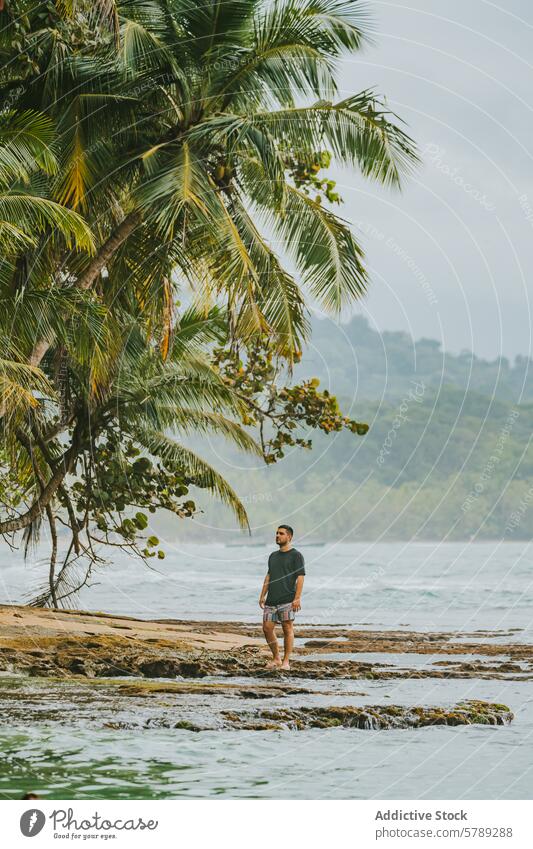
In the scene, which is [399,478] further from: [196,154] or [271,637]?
[196,154]

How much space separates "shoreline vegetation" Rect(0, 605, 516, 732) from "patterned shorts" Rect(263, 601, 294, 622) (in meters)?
0.76

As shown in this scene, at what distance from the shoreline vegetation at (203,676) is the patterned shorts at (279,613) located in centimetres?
76

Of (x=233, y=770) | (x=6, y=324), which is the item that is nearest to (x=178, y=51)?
(x=6, y=324)

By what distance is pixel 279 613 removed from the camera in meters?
13.8

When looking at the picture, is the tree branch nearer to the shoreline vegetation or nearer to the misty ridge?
the shoreline vegetation

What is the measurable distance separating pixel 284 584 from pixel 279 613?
1.70ft

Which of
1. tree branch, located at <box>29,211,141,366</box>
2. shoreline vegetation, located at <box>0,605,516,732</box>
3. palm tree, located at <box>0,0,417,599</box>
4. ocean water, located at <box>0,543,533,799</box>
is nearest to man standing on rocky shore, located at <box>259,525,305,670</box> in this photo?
shoreline vegetation, located at <box>0,605,516,732</box>

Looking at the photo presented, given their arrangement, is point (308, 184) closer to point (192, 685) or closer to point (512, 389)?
point (192, 685)

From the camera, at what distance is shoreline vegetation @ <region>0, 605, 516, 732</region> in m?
11.3

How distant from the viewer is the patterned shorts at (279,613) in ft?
44.6

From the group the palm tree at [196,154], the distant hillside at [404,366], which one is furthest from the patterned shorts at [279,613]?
the distant hillside at [404,366]

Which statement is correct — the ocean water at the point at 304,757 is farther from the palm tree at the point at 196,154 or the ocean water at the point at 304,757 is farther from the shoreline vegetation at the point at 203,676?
the palm tree at the point at 196,154

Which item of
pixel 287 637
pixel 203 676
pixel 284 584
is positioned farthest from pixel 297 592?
pixel 203 676
